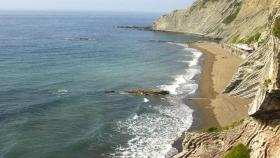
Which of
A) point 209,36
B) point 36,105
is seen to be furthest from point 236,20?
point 36,105

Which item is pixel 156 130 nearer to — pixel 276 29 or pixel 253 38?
pixel 276 29

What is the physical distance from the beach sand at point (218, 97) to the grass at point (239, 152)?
57.8 feet

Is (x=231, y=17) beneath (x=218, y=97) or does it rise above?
above

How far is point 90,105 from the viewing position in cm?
5241

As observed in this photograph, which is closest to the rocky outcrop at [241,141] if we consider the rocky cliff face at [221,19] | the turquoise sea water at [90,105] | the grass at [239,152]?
the grass at [239,152]

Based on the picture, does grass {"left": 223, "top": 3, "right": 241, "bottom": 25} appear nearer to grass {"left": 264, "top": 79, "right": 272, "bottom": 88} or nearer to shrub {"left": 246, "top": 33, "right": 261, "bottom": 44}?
shrub {"left": 246, "top": 33, "right": 261, "bottom": 44}

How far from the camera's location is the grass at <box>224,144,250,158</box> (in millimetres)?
26734

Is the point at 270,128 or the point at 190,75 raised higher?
the point at 270,128

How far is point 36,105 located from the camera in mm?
51188

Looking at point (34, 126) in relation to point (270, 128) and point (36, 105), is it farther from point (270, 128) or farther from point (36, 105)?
point (270, 128)

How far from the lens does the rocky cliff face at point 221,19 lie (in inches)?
4414

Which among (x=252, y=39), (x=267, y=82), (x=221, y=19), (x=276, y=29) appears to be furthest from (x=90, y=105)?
(x=221, y=19)

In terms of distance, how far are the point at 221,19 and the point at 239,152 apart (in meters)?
127

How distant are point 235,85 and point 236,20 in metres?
86.8
